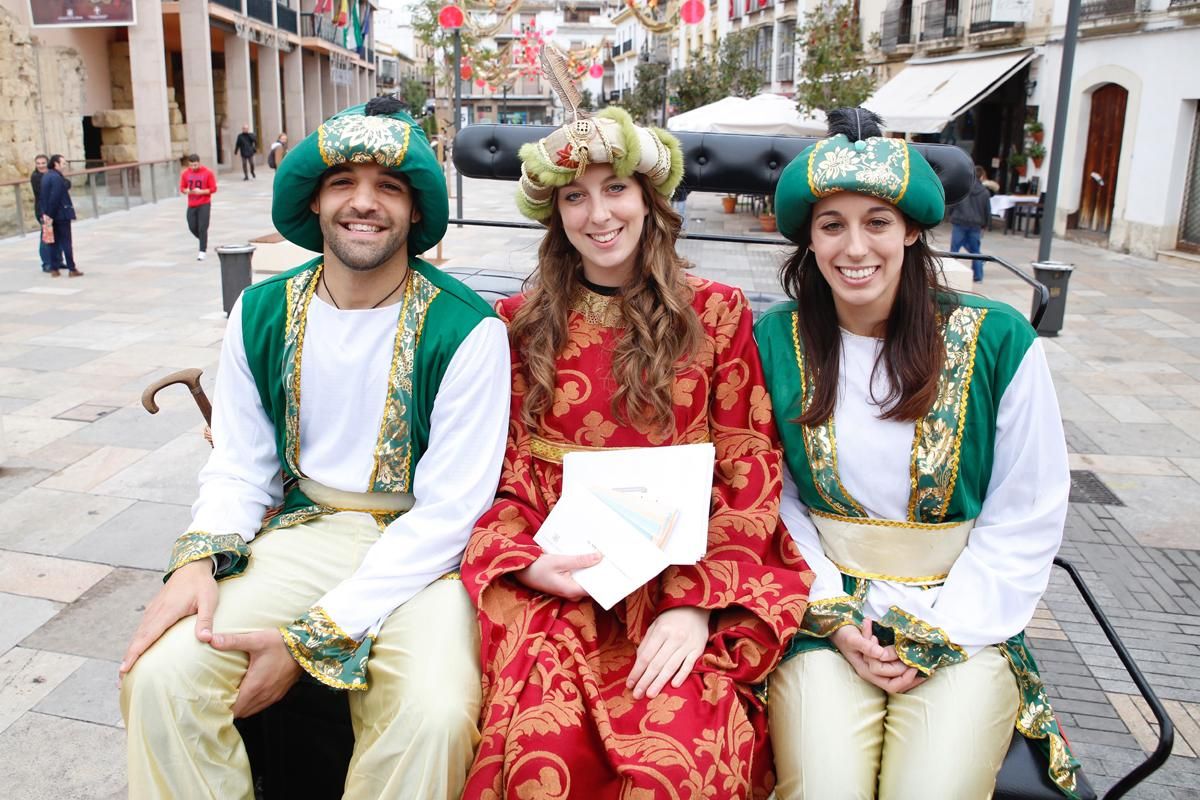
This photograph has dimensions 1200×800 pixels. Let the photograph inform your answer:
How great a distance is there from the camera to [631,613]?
216 cm

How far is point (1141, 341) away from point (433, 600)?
8.86 metres

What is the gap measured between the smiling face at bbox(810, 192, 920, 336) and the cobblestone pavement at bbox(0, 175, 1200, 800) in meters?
1.78

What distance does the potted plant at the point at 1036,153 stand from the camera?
17.3 meters

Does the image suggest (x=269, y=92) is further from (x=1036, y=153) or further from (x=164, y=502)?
(x=164, y=502)

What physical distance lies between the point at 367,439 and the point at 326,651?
1.88 ft

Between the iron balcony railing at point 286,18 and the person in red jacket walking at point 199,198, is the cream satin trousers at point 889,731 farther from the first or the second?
the iron balcony railing at point 286,18

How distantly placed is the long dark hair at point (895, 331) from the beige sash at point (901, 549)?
26cm

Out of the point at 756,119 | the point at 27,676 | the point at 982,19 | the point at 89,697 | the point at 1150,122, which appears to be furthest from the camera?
the point at 982,19

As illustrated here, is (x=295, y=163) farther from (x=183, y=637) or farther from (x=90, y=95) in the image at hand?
(x=90, y=95)

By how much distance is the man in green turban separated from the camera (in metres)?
1.90

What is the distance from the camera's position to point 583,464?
2.27 meters

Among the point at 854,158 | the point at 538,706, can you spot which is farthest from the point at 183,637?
the point at 854,158

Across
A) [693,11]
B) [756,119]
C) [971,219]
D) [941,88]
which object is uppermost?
[693,11]

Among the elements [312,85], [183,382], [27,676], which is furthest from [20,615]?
[312,85]
